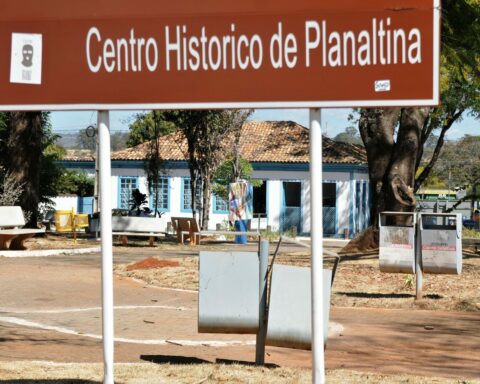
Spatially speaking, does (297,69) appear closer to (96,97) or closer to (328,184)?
(96,97)

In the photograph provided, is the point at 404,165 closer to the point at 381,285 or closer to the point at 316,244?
the point at 381,285

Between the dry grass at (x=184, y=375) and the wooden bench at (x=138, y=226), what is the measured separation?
2088 cm

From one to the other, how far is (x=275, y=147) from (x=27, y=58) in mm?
45168

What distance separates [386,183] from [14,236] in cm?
867

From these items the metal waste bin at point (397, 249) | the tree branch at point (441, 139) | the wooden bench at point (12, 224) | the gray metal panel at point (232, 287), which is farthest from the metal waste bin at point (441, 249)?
the tree branch at point (441, 139)

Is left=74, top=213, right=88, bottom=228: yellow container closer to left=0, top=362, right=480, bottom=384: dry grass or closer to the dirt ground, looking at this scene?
the dirt ground

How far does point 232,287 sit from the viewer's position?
880 cm

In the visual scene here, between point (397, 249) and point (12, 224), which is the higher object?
point (12, 224)

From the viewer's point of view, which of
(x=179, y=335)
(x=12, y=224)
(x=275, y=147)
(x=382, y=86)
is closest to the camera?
(x=382, y=86)

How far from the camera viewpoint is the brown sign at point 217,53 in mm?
6371

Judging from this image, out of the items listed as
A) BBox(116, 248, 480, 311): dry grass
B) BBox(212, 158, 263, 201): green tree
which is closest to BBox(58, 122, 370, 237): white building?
BBox(212, 158, 263, 201): green tree

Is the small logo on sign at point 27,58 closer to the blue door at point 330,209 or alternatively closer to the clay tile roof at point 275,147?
the clay tile roof at point 275,147

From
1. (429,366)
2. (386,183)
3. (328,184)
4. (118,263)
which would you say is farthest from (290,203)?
(429,366)

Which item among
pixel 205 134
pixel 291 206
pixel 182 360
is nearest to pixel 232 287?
pixel 182 360
